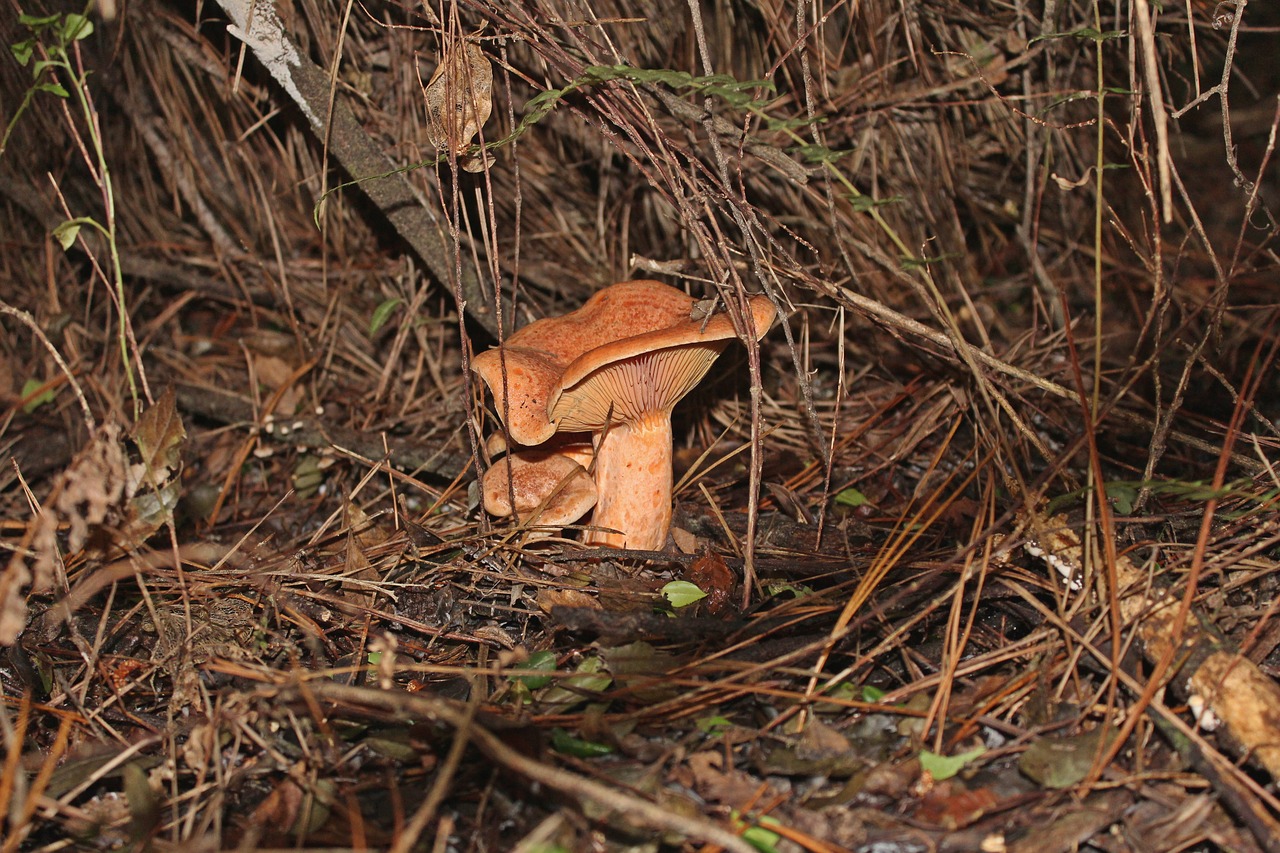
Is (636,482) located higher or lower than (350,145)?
lower

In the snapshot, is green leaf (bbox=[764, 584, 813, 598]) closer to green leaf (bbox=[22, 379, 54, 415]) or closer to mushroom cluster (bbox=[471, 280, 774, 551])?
mushroom cluster (bbox=[471, 280, 774, 551])

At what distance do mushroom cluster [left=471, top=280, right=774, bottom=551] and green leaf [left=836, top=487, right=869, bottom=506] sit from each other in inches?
24.5

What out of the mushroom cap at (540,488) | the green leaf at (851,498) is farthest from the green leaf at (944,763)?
the mushroom cap at (540,488)

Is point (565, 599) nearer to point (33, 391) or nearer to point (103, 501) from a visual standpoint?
point (103, 501)

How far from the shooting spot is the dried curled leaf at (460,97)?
2.54m

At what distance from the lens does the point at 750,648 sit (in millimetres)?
2316

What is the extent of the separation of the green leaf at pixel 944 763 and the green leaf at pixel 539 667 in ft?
3.04

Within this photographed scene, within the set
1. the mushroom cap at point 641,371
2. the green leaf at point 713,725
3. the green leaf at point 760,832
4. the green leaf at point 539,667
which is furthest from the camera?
the mushroom cap at point 641,371

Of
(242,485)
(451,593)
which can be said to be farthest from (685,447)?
(242,485)

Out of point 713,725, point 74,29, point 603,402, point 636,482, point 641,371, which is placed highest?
point 74,29

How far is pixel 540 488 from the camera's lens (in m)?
2.92

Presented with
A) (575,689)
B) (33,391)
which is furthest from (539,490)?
(33,391)

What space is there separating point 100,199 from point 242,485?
1813 mm

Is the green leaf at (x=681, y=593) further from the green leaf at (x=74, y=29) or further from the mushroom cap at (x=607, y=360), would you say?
the green leaf at (x=74, y=29)
